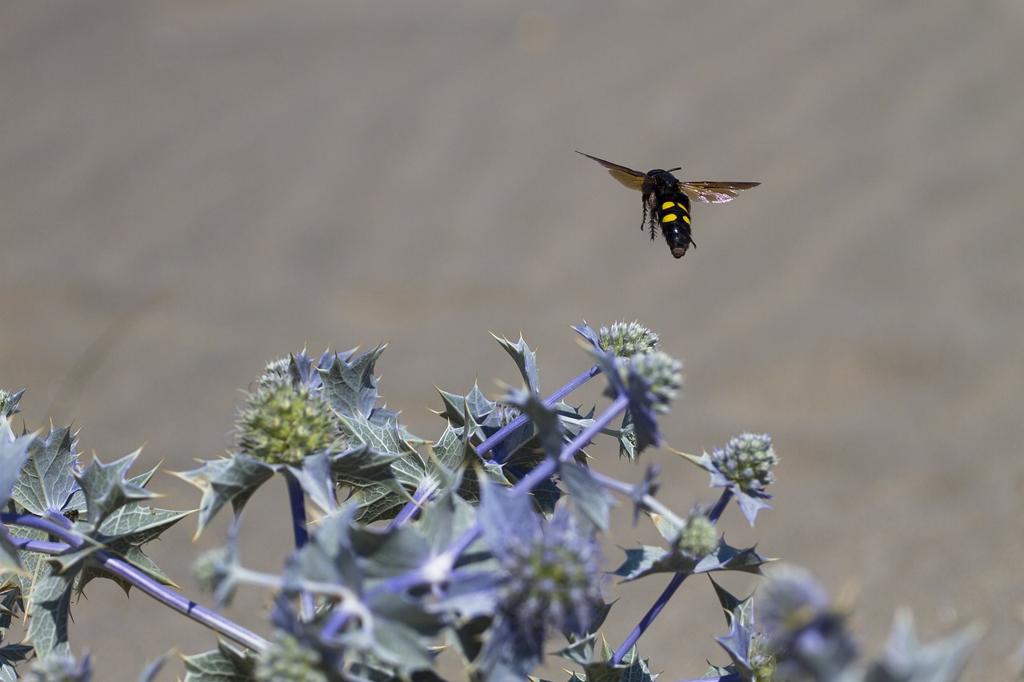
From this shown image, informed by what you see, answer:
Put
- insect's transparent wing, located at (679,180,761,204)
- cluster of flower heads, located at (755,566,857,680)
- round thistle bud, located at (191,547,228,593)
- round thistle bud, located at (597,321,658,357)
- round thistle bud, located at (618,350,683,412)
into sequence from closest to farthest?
cluster of flower heads, located at (755,566,857,680) < round thistle bud, located at (191,547,228,593) < round thistle bud, located at (618,350,683,412) < round thistle bud, located at (597,321,658,357) < insect's transparent wing, located at (679,180,761,204)

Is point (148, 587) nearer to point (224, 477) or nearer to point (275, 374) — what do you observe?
point (224, 477)

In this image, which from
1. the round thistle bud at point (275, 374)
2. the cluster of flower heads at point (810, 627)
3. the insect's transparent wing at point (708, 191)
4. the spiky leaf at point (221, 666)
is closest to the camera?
the cluster of flower heads at point (810, 627)

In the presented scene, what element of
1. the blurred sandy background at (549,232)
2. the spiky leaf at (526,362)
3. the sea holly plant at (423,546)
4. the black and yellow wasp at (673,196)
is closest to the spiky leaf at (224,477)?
the sea holly plant at (423,546)

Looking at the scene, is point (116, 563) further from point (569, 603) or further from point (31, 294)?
point (31, 294)

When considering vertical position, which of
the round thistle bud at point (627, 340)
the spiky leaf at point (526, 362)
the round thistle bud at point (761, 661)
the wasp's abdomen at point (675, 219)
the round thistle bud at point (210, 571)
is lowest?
the round thistle bud at point (210, 571)

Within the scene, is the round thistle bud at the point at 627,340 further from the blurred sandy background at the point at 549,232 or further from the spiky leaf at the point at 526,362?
the blurred sandy background at the point at 549,232

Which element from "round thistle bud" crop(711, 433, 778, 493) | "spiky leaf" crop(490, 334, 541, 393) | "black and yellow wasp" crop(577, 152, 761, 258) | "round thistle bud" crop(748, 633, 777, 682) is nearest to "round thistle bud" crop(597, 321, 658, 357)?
"spiky leaf" crop(490, 334, 541, 393)

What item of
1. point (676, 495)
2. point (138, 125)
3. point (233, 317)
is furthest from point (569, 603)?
point (138, 125)

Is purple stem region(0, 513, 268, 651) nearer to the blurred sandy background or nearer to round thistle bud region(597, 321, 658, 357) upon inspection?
round thistle bud region(597, 321, 658, 357)
